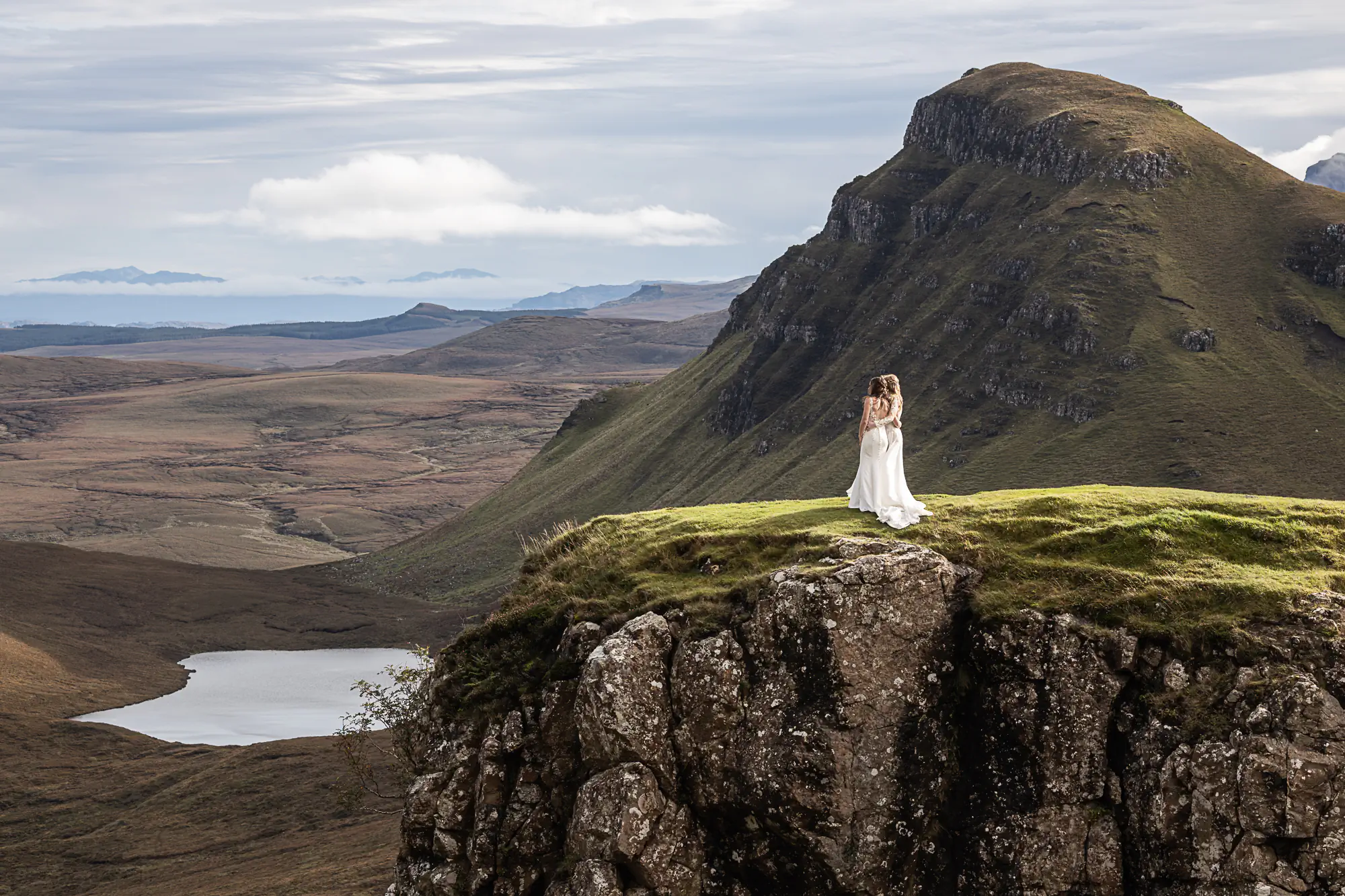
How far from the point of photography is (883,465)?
3334cm

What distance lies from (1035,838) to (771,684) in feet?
22.6

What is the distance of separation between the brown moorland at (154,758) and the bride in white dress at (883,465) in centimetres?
3574

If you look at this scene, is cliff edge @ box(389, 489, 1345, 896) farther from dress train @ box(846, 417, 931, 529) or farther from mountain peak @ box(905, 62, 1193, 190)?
mountain peak @ box(905, 62, 1193, 190)

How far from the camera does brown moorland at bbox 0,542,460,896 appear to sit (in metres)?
72.1

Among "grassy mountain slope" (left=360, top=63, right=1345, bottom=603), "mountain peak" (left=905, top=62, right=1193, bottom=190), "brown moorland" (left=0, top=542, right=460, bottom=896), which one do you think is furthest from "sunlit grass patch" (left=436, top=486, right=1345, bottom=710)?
"mountain peak" (left=905, top=62, right=1193, bottom=190)

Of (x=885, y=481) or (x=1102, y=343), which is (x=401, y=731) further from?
(x=1102, y=343)

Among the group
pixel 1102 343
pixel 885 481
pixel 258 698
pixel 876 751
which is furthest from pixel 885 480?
pixel 1102 343

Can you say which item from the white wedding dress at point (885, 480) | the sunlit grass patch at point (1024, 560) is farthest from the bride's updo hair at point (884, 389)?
the sunlit grass patch at point (1024, 560)

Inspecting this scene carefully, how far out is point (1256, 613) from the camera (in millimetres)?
27438

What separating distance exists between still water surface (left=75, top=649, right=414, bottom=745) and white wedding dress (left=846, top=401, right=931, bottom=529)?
81.1m

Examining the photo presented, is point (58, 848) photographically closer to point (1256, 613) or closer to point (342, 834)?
point (342, 834)

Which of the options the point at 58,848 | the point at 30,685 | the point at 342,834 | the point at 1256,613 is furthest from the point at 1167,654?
the point at 30,685

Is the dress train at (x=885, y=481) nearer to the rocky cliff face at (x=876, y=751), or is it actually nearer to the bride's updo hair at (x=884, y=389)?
the bride's updo hair at (x=884, y=389)

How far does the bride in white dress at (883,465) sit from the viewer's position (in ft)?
108
